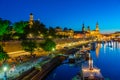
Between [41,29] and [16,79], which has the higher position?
[41,29]

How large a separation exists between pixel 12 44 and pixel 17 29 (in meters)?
15.2

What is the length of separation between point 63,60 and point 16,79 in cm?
3219

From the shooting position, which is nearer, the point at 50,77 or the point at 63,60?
the point at 50,77

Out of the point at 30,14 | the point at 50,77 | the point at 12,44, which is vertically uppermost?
the point at 30,14

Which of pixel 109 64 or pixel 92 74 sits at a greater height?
pixel 92 74

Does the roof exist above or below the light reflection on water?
above

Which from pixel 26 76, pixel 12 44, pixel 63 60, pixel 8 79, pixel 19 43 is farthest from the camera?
pixel 63 60

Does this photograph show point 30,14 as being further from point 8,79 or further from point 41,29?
point 8,79

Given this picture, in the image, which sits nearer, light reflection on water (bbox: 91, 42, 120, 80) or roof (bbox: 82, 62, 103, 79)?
roof (bbox: 82, 62, 103, 79)

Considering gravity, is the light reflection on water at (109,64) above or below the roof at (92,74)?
below

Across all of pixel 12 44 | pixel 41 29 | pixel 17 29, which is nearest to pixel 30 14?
pixel 41 29

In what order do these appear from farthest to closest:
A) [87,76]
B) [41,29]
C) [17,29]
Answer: [41,29] < [17,29] < [87,76]

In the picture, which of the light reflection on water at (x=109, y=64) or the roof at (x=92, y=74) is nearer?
the roof at (x=92, y=74)

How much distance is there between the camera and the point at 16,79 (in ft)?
81.0
